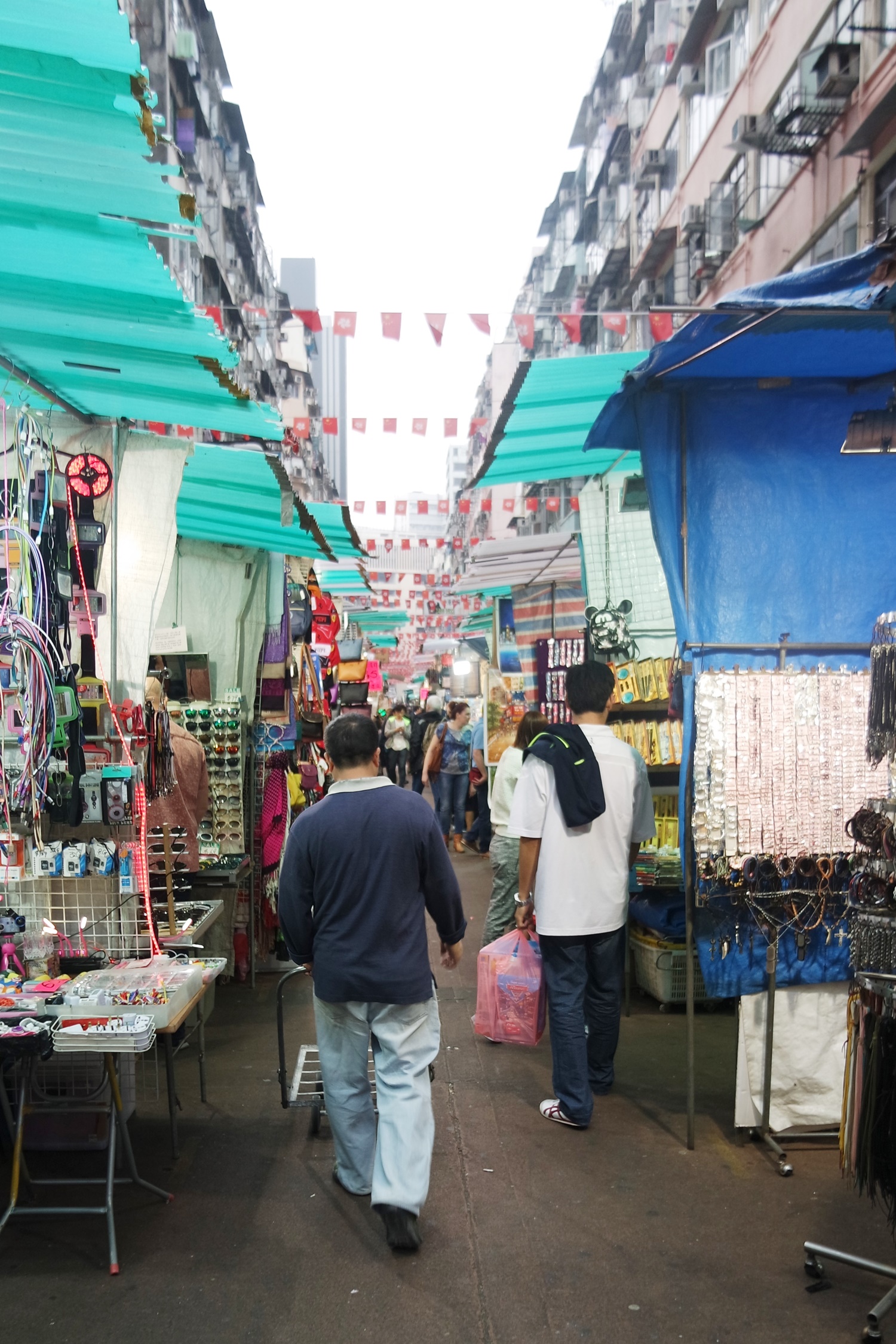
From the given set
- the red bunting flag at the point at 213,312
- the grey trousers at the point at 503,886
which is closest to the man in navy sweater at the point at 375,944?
the red bunting flag at the point at 213,312

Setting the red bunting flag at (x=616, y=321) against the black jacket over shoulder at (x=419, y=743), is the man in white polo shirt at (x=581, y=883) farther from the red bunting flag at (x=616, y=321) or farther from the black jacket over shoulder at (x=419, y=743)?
the black jacket over shoulder at (x=419, y=743)

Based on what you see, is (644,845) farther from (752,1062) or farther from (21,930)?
(21,930)

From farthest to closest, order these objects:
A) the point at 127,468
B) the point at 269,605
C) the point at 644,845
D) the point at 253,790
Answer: the point at 269,605 → the point at 253,790 → the point at 644,845 → the point at 127,468

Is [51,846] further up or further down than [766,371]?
further down

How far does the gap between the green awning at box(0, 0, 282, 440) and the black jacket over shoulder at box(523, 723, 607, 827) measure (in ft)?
6.89

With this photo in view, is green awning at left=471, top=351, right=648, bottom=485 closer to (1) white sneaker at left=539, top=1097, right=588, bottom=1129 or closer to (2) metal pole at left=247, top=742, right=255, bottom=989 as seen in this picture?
(2) metal pole at left=247, top=742, right=255, bottom=989

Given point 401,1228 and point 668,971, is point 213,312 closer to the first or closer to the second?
point 668,971

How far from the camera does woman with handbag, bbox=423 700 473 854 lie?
1302 centimetres

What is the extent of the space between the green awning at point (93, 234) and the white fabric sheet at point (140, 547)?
0.75 ft

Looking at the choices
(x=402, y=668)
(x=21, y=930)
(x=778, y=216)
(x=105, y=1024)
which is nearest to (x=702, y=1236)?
(x=105, y=1024)

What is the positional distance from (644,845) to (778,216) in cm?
1152

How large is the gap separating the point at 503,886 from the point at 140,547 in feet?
10.6

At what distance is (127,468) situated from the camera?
4.91 m

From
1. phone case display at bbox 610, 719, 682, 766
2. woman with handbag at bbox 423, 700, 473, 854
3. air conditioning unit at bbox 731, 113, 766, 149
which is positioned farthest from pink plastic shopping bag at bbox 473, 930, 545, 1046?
air conditioning unit at bbox 731, 113, 766, 149
